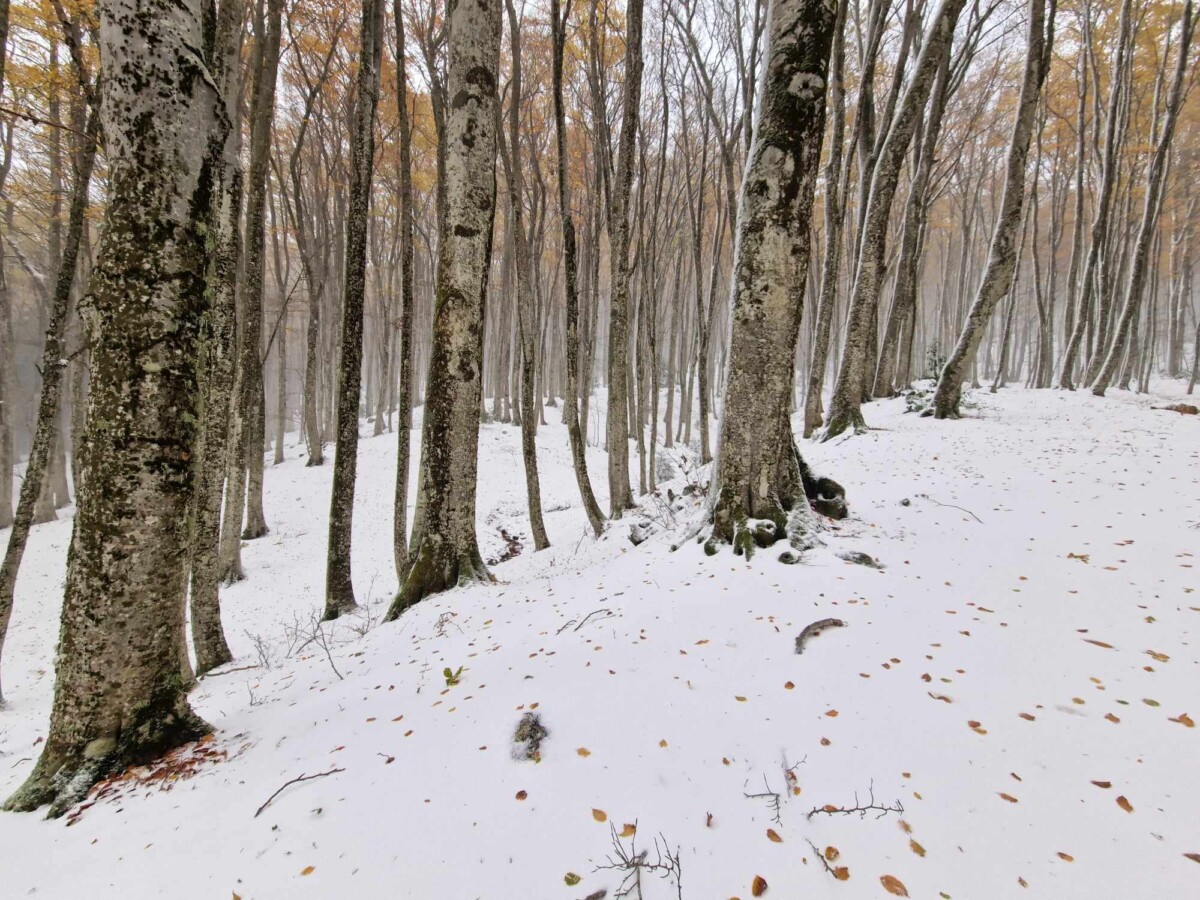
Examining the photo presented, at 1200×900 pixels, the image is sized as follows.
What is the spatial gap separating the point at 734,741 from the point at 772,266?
357 cm

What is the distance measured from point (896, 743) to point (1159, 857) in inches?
31.8

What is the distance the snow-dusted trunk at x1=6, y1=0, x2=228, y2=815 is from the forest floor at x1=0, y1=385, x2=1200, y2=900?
38 centimetres

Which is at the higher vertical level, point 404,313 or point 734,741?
point 404,313

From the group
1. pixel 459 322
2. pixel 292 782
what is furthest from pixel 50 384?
pixel 292 782

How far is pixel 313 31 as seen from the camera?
9.56 m

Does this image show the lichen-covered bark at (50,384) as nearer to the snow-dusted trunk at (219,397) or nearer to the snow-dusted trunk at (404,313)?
the snow-dusted trunk at (219,397)

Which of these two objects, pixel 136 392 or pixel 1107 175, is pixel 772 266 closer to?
pixel 136 392

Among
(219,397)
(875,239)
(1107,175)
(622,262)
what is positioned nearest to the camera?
(219,397)

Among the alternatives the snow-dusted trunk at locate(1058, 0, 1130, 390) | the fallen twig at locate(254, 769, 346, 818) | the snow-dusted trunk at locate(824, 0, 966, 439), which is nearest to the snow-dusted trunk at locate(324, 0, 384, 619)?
the fallen twig at locate(254, 769, 346, 818)

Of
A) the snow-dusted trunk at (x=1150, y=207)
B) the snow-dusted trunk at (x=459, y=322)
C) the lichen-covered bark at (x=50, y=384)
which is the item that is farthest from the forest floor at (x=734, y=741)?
the snow-dusted trunk at (x=1150, y=207)

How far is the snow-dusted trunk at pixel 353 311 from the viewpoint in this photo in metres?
5.50

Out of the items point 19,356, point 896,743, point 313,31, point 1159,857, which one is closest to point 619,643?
point 896,743

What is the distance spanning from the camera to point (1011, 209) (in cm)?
Result: 820

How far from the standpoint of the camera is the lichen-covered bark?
4.89 metres
